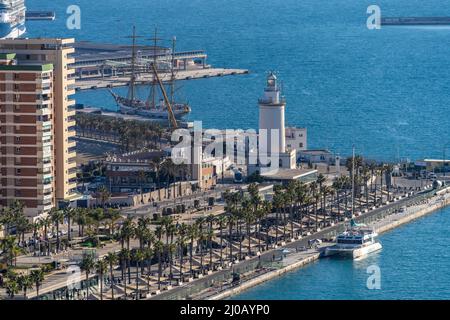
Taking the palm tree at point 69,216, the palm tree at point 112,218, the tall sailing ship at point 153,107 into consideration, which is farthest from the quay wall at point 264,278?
the tall sailing ship at point 153,107

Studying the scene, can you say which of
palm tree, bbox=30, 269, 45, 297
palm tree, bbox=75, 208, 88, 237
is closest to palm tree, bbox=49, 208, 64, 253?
palm tree, bbox=75, 208, 88, 237

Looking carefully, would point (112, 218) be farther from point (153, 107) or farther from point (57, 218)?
point (153, 107)

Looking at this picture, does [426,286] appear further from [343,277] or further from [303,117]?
[303,117]

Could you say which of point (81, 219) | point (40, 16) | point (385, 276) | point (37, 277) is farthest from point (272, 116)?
point (40, 16)

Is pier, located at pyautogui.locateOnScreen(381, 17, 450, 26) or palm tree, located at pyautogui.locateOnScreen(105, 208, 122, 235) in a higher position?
pier, located at pyautogui.locateOnScreen(381, 17, 450, 26)

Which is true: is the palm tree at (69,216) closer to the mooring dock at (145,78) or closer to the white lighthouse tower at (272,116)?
the white lighthouse tower at (272,116)

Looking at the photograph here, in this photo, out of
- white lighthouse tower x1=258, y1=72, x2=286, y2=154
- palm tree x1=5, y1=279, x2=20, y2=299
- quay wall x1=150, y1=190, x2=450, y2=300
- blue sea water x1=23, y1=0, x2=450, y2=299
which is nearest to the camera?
palm tree x1=5, y1=279, x2=20, y2=299

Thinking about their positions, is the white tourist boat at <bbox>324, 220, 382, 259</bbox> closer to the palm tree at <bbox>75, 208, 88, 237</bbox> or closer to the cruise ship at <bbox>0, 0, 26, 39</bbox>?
the palm tree at <bbox>75, 208, 88, 237</bbox>
